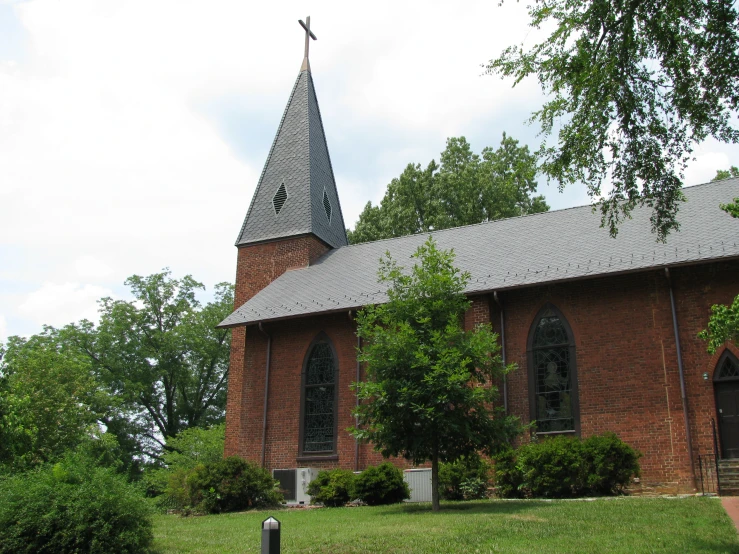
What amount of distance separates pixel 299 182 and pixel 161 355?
17524mm

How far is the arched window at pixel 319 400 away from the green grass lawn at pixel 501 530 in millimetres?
6801

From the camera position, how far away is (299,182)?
87.0 feet

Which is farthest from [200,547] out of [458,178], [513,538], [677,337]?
[458,178]

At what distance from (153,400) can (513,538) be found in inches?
1349

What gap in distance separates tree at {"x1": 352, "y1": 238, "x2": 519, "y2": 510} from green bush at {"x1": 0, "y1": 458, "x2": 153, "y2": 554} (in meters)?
5.25

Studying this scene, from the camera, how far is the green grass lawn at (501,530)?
8.23m

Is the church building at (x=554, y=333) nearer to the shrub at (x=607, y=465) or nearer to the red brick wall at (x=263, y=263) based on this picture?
the red brick wall at (x=263, y=263)

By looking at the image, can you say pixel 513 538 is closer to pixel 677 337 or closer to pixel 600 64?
pixel 600 64

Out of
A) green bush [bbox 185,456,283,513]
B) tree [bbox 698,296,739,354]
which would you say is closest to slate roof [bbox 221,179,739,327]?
green bush [bbox 185,456,283,513]

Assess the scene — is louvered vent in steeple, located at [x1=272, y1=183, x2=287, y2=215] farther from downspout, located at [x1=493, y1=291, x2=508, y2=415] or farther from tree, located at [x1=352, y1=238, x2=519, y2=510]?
tree, located at [x1=352, y1=238, x2=519, y2=510]

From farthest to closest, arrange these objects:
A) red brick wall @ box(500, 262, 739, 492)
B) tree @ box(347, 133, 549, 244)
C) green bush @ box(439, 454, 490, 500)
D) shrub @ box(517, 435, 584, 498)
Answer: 1. tree @ box(347, 133, 549, 244)
2. green bush @ box(439, 454, 490, 500)
3. red brick wall @ box(500, 262, 739, 492)
4. shrub @ box(517, 435, 584, 498)

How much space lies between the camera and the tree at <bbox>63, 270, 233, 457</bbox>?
38.6 meters

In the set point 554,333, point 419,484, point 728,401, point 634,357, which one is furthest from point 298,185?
point 728,401

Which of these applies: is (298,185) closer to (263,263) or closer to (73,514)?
(263,263)
